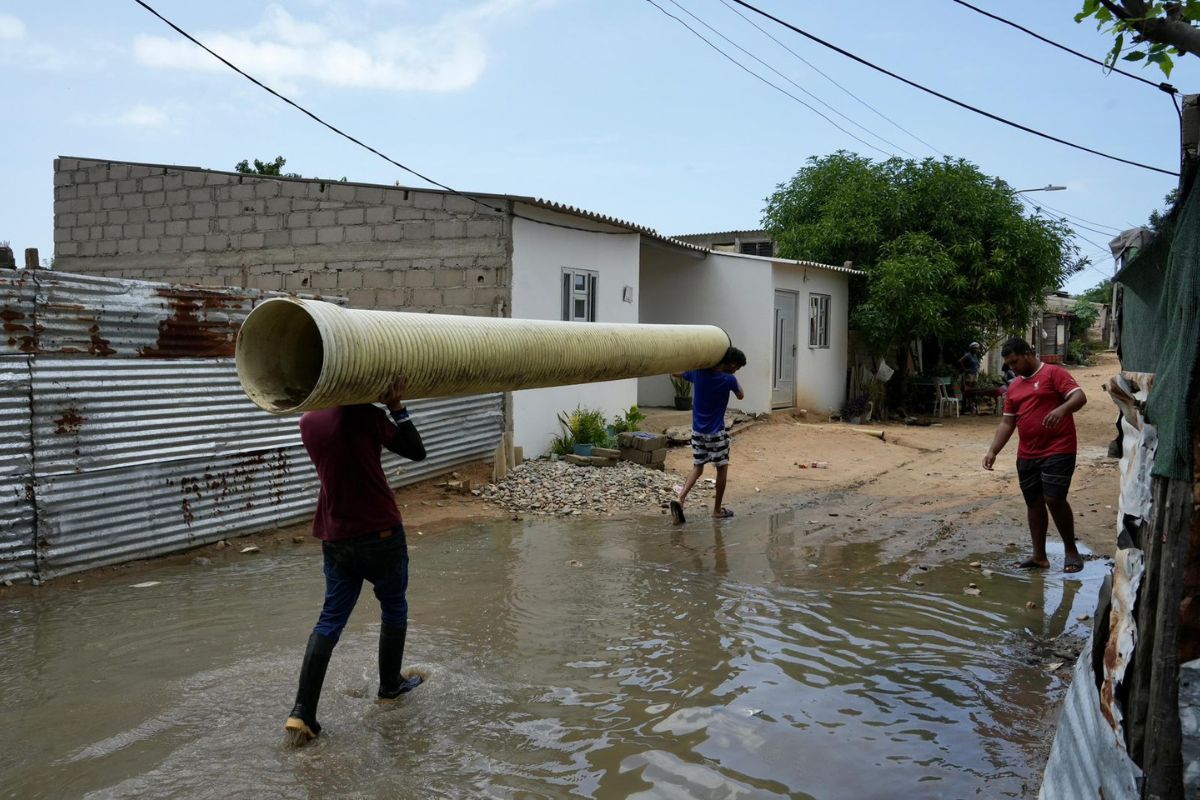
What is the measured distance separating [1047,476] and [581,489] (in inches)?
206

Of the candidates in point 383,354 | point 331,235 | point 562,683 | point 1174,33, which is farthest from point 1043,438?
point 331,235

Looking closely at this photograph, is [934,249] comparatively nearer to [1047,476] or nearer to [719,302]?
[719,302]

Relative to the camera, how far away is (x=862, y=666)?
5090mm

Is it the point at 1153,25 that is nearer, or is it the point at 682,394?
the point at 1153,25

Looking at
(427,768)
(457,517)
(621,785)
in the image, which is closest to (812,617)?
(621,785)

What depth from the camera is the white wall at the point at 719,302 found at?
57.0ft

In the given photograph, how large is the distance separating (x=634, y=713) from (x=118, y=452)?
472 cm

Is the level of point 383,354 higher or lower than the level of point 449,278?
lower

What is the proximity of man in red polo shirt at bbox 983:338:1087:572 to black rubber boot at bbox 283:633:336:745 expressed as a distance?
18.0 feet

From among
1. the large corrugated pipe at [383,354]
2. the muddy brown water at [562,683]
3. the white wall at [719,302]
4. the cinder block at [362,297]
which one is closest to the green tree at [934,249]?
the white wall at [719,302]

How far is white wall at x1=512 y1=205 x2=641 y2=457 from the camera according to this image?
11803 mm

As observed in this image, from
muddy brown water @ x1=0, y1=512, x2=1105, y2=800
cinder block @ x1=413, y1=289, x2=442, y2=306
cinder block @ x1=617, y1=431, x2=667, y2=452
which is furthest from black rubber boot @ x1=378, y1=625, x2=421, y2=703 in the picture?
cinder block @ x1=413, y1=289, x2=442, y2=306

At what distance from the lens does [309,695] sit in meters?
Answer: 3.97

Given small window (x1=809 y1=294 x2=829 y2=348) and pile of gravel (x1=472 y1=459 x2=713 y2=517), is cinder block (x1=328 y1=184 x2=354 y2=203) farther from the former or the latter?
small window (x1=809 y1=294 x2=829 y2=348)
